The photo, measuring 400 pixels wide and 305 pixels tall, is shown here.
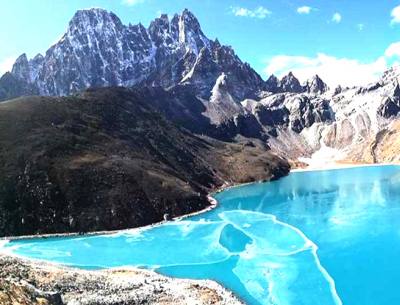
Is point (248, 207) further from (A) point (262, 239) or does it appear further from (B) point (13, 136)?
(B) point (13, 136)

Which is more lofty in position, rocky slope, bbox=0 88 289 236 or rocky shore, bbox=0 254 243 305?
rocky slope, bbox=0 88 289 236

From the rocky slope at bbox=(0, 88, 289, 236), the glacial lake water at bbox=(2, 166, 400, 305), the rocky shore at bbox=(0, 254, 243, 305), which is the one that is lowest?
the glacial lake water at bbox=(2, 166, 400, 305)

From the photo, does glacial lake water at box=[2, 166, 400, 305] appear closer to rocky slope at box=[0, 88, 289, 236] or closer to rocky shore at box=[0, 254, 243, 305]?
rocky shore at box=[0, 254, 243, 305]

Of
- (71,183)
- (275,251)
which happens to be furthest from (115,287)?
(71,183)

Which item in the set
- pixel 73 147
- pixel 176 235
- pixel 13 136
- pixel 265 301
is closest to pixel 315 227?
pixel 176 235

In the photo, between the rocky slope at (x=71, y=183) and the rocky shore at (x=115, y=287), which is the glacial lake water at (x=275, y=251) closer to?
the rocky shore at (x=115, y=287)

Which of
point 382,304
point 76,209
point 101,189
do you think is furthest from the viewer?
point 101,189

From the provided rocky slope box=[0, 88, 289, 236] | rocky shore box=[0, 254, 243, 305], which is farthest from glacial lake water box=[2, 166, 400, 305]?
rocky slope box=[0, 88, 289, 236]
